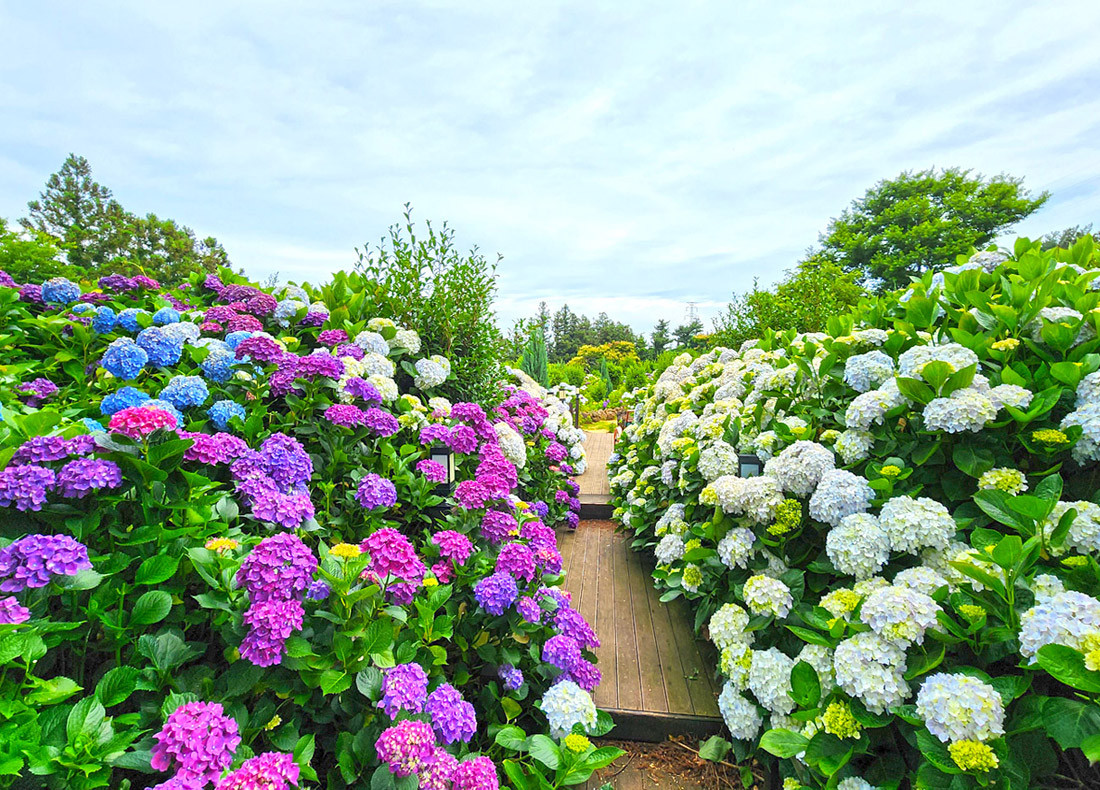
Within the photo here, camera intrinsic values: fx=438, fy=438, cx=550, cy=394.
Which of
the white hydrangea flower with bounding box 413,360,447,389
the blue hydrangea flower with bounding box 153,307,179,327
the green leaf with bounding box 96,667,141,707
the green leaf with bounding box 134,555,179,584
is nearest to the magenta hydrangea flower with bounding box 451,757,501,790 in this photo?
the green leaf with bounding box 96,667,141,707

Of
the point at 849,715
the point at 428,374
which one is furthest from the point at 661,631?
the point at 428,374

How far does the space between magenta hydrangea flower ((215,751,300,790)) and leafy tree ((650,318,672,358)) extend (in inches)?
1036

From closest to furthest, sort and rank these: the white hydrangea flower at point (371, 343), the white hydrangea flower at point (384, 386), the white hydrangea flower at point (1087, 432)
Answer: the white hydrangea flower at point (1087, 432) → the white hydrangea flower at point (384, 386) → the white hydrangea flower at point (371, 343)

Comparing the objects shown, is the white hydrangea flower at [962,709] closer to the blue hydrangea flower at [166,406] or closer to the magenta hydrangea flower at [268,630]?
the magenta hydrangea flower at [268,630]

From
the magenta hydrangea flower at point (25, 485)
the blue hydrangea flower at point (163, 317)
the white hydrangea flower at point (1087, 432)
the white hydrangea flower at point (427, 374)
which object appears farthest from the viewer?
the white hydrangea flower at point (427, 374)

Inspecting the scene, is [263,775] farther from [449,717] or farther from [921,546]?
[921,546]

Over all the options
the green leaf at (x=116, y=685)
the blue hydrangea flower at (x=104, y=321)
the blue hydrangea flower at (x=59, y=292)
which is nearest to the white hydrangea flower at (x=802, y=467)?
the green leaf at (x=116, y=685)

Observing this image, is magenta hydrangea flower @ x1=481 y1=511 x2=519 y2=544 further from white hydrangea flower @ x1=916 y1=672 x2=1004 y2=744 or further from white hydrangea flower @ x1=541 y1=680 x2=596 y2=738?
white hydrangea flower @ x1=916 y1=672 x2=1004 y2=744

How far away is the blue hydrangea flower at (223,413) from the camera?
1.74m

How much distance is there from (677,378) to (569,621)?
3129mm

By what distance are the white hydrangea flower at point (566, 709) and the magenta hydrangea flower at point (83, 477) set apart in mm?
1329

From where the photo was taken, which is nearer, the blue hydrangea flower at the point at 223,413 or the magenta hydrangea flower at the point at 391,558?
the magenta hydrangea flower at the point at 391,558

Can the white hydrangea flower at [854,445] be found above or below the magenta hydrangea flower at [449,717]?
above

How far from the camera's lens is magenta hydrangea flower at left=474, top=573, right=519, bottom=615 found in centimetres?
141
